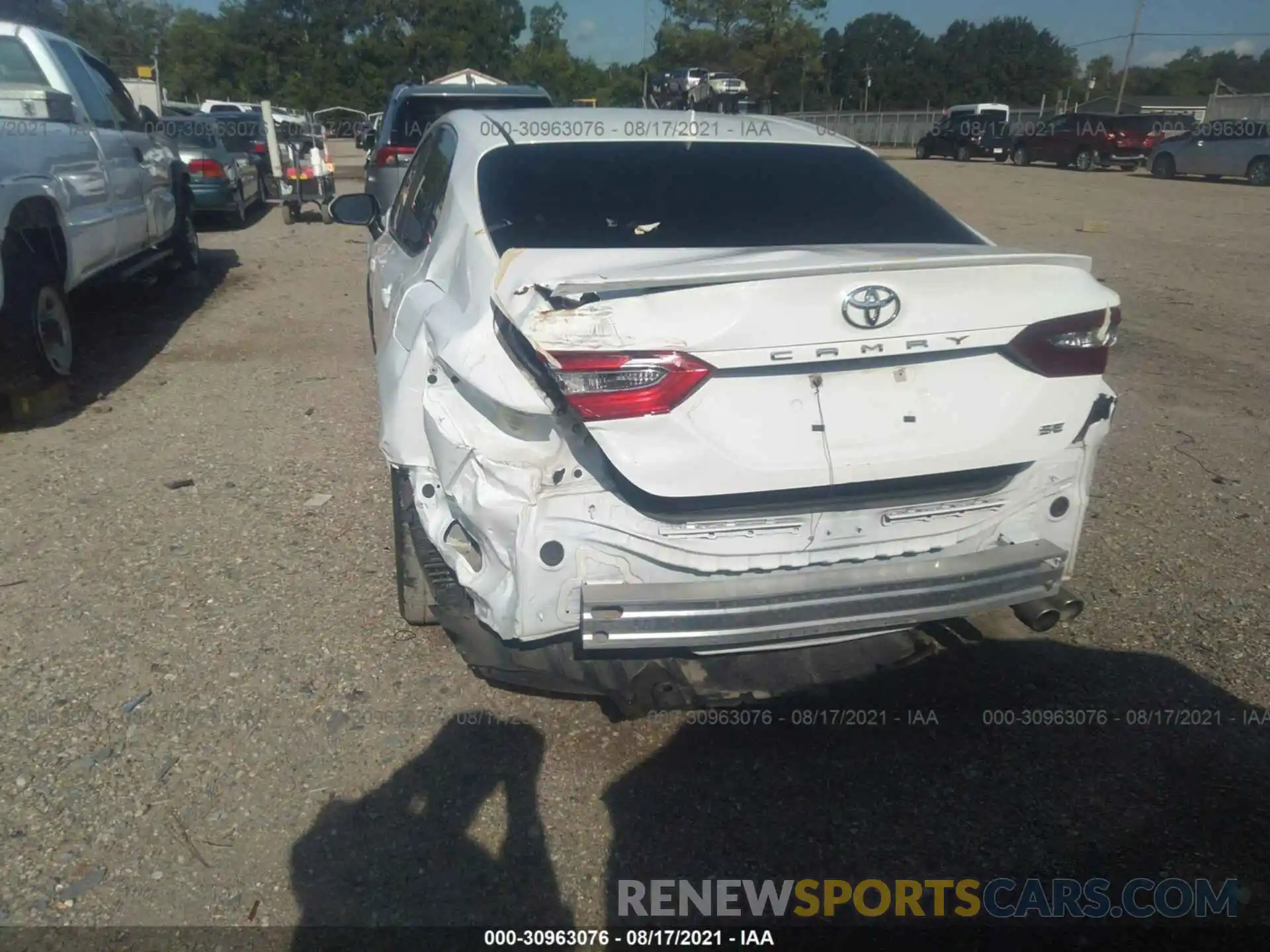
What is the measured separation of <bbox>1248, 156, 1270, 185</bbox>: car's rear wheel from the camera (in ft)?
73.5

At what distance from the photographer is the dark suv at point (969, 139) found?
33188 millimetres

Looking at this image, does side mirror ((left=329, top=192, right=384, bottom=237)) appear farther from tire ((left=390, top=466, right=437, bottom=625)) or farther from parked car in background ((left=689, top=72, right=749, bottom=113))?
parked car in background ((left=689, top=72, right=749, bottom=113))

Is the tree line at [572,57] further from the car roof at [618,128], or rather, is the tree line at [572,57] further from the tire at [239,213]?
the car roof at [618,128]

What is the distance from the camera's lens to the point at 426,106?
10.9 metres

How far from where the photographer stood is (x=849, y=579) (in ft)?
8.13

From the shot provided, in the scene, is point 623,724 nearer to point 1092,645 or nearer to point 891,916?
point 891,916

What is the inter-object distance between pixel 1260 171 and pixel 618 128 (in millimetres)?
24558

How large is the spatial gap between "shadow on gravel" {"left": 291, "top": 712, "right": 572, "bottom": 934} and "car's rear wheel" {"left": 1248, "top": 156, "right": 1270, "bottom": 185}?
25.7 m

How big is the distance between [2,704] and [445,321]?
181cm

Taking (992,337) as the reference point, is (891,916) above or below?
below

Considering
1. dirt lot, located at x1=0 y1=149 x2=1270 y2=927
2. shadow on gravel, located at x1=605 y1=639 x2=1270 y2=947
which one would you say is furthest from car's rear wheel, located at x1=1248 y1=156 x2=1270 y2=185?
shadow on gravel, located at x1=605 y1=639 x2=1270 y2=947

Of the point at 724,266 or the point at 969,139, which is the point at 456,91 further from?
the point at 969,139

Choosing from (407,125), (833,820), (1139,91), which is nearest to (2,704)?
(833,820)

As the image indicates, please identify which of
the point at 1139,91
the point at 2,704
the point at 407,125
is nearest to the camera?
the point at 2,704
